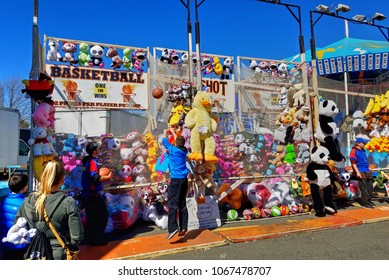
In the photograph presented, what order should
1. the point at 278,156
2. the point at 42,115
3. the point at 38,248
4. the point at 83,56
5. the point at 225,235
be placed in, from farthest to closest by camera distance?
the point at 278,156 < the point at 83,56 < the point at 225,235 < the point at 42,115 < the point at 38,248

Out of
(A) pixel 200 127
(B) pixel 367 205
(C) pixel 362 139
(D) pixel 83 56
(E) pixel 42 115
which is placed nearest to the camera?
(E) pixel 42 115

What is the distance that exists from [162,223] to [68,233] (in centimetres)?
295

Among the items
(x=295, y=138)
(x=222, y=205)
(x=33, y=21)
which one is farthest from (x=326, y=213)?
(x=33, y=21)

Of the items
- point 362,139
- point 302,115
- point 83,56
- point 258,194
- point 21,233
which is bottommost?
point 258,194

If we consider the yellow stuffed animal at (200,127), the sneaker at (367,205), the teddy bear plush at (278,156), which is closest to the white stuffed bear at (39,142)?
the yellow stuffed animal at (200,127)

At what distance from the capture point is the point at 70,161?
5352 millimetres

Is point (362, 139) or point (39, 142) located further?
point (362, 139)

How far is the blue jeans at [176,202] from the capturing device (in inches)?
183

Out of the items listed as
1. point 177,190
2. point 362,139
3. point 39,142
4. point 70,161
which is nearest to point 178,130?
point 177,190

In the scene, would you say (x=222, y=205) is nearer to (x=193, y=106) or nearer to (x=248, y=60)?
(x=193, y=106)

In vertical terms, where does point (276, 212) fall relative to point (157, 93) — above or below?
below

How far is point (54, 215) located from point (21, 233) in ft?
1.10

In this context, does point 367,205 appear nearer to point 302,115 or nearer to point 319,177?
point 319,177

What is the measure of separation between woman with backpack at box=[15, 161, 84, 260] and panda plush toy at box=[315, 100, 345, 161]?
208 inches
